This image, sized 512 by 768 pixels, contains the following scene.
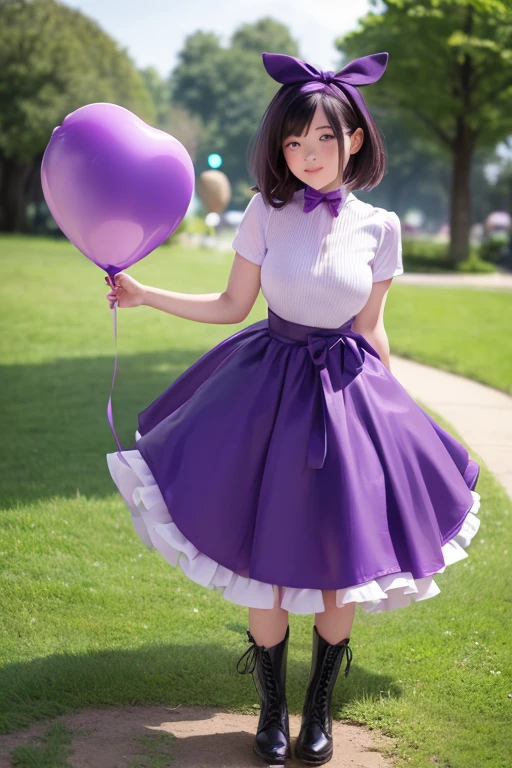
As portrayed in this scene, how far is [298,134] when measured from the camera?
280 centimetres

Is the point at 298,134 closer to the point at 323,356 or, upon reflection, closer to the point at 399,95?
the point at 323,356

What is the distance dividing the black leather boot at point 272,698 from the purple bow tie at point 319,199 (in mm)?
1282

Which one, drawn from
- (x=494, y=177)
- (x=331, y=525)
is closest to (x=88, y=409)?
(x=331, y=525)

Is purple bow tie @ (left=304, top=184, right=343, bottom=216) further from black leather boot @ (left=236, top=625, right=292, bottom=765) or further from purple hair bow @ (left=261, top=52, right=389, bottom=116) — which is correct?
black leather boot @ (left=236, top=625, right=292, bottom=765)

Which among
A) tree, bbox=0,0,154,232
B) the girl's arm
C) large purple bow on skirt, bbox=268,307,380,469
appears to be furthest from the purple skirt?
tree, bbox=0,0,154,232

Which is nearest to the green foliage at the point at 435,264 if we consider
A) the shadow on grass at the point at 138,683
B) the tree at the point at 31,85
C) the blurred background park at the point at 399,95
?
the blurred background park at the point at 399,95

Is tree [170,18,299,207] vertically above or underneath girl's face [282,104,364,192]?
above

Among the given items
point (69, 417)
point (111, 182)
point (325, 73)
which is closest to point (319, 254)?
point (325, 73)

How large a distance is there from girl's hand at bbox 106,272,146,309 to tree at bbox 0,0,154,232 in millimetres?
33444

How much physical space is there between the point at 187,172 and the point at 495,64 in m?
23.6

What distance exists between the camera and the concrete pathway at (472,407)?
6105 millimetres

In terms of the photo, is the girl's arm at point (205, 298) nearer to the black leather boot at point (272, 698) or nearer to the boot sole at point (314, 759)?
the black leather boot at point (272, 698)

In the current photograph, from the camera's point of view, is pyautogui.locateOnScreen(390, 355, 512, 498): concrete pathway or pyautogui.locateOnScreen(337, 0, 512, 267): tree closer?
pyautogui.locateOnScreen(390, 355, 512, 498): concrete pathway

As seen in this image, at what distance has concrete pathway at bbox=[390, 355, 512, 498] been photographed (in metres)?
6.11
